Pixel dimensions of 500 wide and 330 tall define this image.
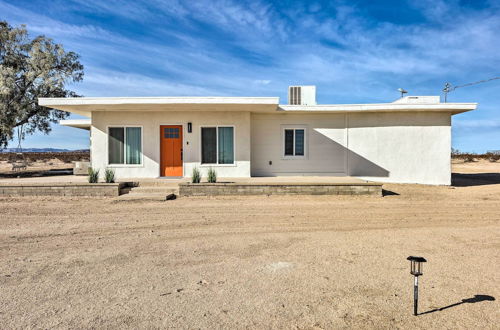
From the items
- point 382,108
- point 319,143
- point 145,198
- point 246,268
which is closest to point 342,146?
point 319,143

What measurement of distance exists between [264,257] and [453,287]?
7.91ft

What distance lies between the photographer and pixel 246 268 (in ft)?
14.8

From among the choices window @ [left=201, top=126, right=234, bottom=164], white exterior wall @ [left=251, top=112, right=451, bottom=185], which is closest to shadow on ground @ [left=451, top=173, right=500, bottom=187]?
white exterior wall @ [left=251, top=112, right=451, bottom=185]

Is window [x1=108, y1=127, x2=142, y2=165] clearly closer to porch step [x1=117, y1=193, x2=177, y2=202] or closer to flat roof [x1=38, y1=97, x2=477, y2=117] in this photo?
flat roof [x1=38, y1=97, x2=477, y2=117]

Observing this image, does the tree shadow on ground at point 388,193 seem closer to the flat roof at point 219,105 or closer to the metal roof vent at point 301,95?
the flat roof at point 219,105

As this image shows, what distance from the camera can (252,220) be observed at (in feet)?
24.3

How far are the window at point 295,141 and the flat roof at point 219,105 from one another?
938 mm

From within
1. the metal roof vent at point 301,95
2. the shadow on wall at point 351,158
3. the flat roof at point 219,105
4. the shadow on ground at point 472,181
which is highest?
the metal roof vent at point 301,95

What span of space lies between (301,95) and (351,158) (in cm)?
368

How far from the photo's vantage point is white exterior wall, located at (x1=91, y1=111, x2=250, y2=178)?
42.7 feet

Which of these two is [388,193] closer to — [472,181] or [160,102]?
[472,181]

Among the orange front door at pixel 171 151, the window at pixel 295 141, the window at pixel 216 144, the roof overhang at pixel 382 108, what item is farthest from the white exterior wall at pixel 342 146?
the orange front door at pixel 171 151

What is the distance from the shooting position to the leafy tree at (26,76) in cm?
1605

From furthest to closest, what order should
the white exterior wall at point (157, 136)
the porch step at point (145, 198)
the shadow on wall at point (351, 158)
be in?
the shadow on wall at point (351, 158) < the white exterior wall at point (157, 136) < the porch step at point (145, 198)
